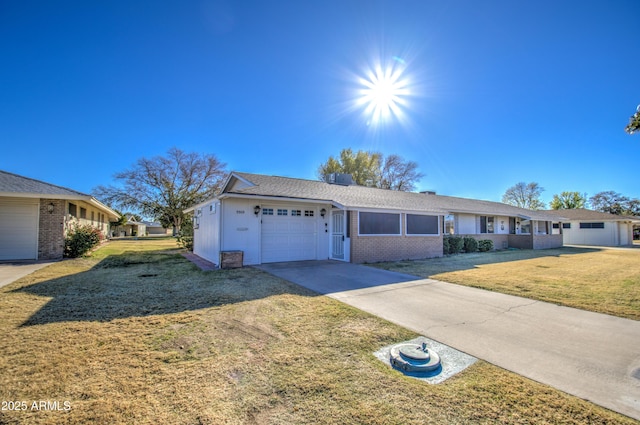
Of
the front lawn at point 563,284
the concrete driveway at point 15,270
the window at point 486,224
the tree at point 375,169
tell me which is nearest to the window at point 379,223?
the front lawn at point 563,284

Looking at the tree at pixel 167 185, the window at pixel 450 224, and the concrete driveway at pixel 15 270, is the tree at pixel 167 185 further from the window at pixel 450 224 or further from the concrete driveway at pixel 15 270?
the window at pixel 450 224

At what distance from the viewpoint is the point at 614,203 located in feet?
160

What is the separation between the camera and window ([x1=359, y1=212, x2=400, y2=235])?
37.9 feet

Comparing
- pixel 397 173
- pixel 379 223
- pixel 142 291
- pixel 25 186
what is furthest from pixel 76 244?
pixel 397 173

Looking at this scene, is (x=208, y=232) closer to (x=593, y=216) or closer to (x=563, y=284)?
(x=563, y=284)

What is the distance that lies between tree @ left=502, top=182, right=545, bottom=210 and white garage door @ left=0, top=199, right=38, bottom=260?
5752 cm

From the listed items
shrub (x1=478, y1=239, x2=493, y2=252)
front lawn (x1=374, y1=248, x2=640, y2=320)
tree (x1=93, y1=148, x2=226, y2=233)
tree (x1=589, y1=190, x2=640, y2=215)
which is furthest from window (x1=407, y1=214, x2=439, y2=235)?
tree (x1=589, y1=190, x2=640, y2=215)

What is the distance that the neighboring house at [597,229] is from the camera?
26531mm

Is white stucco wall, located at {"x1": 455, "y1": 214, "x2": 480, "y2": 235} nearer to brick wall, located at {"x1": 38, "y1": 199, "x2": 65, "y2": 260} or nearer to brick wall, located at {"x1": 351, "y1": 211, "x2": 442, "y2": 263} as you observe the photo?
brick wall, located at {"x1": 351, "y1": 211, "x2": 442, "y2": 263}

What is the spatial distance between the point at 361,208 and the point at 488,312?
21.8 ft

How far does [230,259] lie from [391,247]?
6951mm

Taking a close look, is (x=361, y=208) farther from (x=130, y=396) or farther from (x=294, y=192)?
(x=130, y=396)

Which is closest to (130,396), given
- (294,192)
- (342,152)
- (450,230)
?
(294,192)

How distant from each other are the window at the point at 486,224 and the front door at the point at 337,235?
12.6 meters
